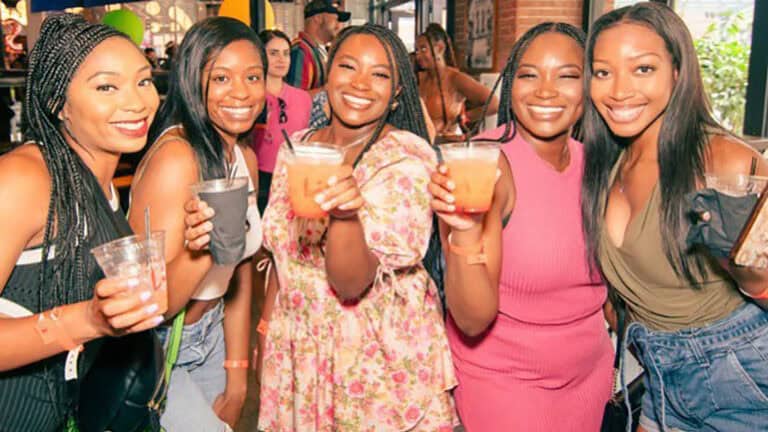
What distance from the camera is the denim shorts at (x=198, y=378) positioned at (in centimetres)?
204

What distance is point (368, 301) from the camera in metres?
1.81

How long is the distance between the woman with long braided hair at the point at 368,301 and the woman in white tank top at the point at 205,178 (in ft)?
0.84

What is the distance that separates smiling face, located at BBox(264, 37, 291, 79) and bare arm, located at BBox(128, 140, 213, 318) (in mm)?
2967

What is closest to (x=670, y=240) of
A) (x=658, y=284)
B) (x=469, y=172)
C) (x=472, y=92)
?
(x=658, y=284)

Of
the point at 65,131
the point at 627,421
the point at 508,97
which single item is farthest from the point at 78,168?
the point at 627,421

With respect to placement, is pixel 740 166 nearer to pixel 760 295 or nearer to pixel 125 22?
pixel 760 295

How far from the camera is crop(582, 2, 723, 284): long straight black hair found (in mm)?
1716

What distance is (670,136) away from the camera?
1.78 m

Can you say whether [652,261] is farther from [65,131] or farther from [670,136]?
[65,131]

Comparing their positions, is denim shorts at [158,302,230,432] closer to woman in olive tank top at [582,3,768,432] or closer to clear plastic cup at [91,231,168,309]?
clear plastic cup at [91,231,168,309]

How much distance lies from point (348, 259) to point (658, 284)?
2.85 feet

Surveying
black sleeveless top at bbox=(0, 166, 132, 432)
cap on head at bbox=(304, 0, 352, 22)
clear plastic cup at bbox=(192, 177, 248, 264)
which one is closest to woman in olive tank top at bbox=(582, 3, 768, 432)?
clear plastic cup at bbox=(192, 177, 248, 264)

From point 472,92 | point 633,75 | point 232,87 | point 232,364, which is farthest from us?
point 472,92

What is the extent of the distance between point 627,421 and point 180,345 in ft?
4.65
